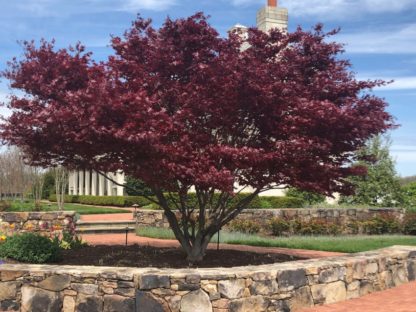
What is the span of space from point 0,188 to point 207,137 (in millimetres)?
31880

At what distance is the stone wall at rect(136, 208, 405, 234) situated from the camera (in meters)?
17.7

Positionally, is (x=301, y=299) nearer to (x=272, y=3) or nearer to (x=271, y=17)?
(x=271, y=17)

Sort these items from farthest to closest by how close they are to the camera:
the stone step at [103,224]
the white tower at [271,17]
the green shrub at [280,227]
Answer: the white tower at [271,17], the stone step at [103,224], the green shrub at [280,227]

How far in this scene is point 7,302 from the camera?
654 cm

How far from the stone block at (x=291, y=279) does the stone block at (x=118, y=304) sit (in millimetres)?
1824

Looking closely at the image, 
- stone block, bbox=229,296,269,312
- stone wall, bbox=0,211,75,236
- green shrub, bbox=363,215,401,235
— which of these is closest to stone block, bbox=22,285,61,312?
stone block, bbox=229,296,269,312

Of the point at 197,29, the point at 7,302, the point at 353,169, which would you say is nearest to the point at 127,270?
the point at 7,302

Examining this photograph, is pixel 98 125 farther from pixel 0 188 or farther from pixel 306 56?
pixel 0 188

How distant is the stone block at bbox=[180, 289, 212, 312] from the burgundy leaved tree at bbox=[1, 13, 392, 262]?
1.62m

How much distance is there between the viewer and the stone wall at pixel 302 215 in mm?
17688

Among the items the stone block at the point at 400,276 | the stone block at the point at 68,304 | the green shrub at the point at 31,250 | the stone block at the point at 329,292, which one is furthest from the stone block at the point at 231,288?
the green shrub at the point at 31,250

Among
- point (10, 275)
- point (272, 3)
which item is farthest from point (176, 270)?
point (272, 3)

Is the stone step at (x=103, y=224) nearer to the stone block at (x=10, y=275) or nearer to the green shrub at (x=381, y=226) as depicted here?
the green shrub at (x=381, y=226)

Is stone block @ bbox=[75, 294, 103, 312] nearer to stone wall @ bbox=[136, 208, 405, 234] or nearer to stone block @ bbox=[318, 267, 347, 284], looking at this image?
stone block @ bbox=[318, 267, 347, 284]
